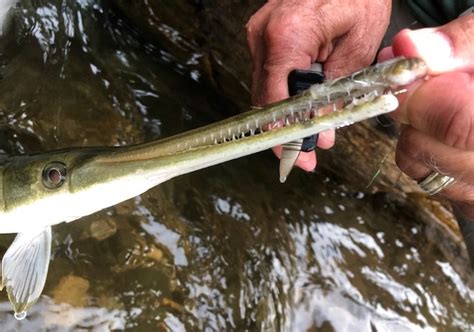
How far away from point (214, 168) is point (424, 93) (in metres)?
1.91

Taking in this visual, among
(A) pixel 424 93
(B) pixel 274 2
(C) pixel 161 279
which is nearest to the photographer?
(A) pixel 424 93

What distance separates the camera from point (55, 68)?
10.6ft

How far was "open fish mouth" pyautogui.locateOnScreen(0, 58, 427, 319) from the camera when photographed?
1.27 m

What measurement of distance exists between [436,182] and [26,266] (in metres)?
1.46

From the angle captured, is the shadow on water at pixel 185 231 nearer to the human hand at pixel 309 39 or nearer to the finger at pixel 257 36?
the human hand at pixel 309 39

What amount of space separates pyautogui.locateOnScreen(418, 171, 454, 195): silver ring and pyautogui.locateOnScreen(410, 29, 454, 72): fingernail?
651mm

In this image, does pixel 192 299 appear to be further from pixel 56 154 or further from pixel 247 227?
pixel 56 154

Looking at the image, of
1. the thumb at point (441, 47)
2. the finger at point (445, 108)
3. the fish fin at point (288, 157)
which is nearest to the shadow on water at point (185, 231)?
the fish fin at point (288, 157)

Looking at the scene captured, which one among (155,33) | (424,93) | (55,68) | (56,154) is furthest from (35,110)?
(424,93)

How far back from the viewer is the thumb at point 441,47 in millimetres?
1472

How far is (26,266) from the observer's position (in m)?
2.20

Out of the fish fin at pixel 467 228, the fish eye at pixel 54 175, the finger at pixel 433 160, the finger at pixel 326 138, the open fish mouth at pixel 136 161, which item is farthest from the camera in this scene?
the fish fin at pixel 467 228

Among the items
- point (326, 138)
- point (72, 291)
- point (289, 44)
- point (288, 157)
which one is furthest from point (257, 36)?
point (72, 291)

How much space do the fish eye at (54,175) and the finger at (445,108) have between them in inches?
42.2
